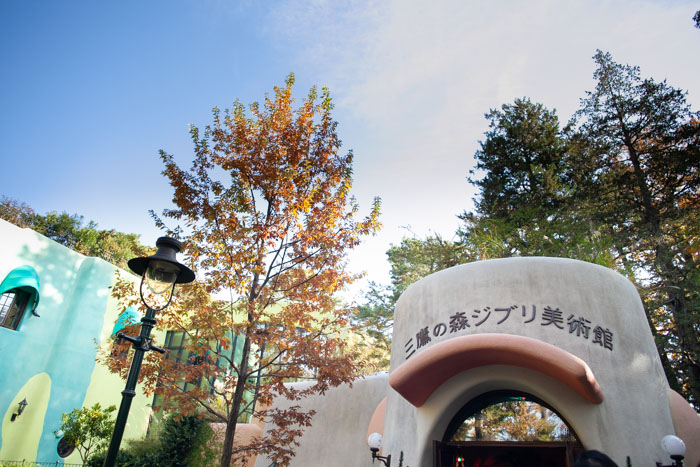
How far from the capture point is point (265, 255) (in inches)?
309

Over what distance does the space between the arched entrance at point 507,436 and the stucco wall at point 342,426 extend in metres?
2.30

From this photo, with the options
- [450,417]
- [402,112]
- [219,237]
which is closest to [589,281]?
[450,417]

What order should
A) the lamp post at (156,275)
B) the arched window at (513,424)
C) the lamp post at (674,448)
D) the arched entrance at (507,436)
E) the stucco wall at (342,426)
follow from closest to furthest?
the lamp post at (156,275) < the lamp post at (674,448) < the arched entrance at (507,436) < the stucco wall at (342,426) < the arched window at (513,424)

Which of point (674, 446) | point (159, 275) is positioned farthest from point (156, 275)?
point (674, 446)

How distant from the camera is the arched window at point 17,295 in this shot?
12156 mm

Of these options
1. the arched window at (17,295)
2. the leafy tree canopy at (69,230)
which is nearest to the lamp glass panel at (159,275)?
the arched window at (17,295)

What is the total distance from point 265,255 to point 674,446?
6.50 meters

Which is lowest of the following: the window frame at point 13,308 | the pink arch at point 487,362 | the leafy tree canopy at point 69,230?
the pink arch at point 487,362

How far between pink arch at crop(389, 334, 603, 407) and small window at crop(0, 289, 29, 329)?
12.0 metres

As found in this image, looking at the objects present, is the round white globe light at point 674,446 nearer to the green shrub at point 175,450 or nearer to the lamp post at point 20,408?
the green shrub at point 175,450

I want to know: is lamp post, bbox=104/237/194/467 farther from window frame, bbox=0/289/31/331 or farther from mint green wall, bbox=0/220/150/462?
window frame, bbox=0/289/31/331

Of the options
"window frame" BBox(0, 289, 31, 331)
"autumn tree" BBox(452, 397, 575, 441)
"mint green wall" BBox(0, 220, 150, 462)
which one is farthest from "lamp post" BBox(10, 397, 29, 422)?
"autumn tree" BBox(452, 397, 575, 441)

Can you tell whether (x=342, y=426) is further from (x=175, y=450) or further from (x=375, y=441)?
(x=175, y=450)

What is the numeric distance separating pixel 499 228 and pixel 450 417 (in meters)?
9.90
